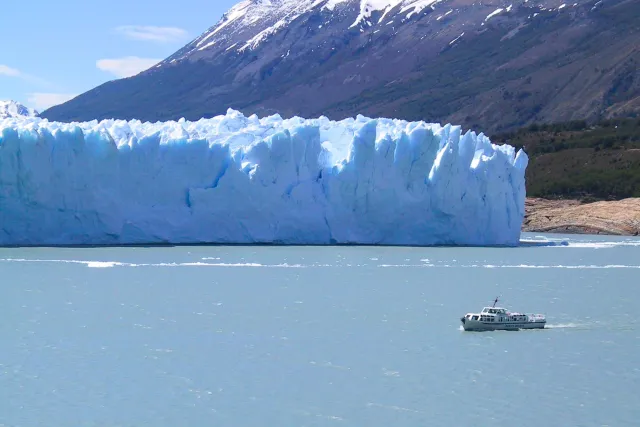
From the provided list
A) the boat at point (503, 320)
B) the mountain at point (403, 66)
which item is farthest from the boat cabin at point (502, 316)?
the mountain at point (403, 66)

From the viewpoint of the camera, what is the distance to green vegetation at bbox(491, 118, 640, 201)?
56.2 metres

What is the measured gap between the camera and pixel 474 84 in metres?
120

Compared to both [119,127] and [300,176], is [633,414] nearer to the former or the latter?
[300,176]

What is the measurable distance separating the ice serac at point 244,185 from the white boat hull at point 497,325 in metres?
14.1

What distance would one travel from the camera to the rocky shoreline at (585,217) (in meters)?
50.3

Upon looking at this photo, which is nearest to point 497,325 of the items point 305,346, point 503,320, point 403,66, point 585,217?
point 503,320

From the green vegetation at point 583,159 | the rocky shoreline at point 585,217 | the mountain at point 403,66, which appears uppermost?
the mountain at point 403,66

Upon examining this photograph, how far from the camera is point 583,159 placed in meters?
62.6

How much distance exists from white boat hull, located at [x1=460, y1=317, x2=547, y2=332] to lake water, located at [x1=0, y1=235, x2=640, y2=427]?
0.24m

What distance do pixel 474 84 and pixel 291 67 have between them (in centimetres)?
3742

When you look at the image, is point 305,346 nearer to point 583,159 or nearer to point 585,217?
point 585,217

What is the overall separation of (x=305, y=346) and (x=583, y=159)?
159 feet

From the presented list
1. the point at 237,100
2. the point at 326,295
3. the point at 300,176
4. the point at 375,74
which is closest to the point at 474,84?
the point at 375,74

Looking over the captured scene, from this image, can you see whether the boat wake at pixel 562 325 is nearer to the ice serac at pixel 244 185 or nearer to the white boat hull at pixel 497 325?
the white boat hull at pixel 497 325
